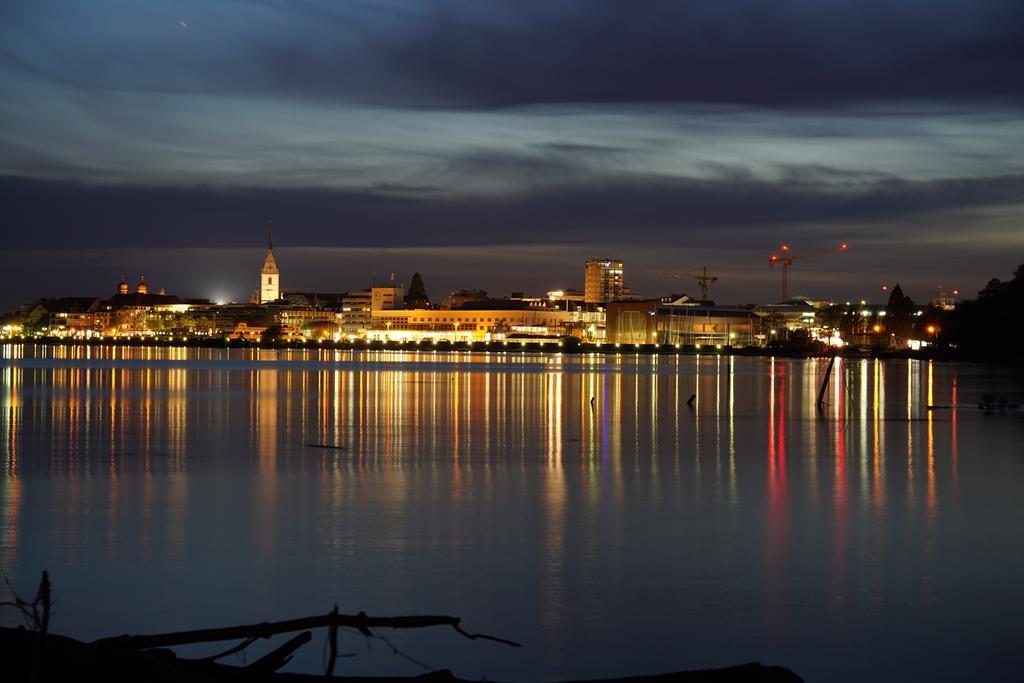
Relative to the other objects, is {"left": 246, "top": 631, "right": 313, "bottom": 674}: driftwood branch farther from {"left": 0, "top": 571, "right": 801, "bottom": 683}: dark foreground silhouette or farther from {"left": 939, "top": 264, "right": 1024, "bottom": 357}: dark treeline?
{"left": 939, "top": 264, "right": 1024, "bottom": 357}: dark treeline

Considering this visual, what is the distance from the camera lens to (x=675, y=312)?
191 metres

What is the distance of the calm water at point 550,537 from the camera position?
10.4 meters

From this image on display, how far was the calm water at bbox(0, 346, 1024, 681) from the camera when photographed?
1038 centimetres

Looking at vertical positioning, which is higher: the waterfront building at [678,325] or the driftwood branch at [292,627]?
the waterfront building at [678,325]

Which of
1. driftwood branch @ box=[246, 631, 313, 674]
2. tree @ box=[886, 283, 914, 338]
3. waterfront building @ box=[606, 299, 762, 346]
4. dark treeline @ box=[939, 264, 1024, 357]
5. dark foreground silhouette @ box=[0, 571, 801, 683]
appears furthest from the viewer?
waterfront building @ box=[606, 299, 762, 346]

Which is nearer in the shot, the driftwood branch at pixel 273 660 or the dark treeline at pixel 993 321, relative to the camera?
the driftwood branch at pixel 273 660

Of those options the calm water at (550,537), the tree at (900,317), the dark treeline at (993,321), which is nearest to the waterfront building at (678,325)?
the tree at (900,317)

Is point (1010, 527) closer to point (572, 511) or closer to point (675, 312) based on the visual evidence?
point (572, 511)

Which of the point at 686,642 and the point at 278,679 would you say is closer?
the point at 278,679

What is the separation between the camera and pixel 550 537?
1550cm

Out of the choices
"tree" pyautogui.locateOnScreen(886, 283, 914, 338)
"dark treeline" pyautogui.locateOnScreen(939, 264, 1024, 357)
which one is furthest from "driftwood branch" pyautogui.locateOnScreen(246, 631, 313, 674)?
"tree" pyautogui.locateOnScreen(886, 283, 914, 338)

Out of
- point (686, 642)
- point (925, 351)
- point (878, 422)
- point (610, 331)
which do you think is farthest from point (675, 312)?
point (686, 642)

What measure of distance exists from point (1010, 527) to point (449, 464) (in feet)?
35.8

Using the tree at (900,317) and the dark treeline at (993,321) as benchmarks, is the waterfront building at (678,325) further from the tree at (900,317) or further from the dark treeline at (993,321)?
the dark treeline at (993,321)
